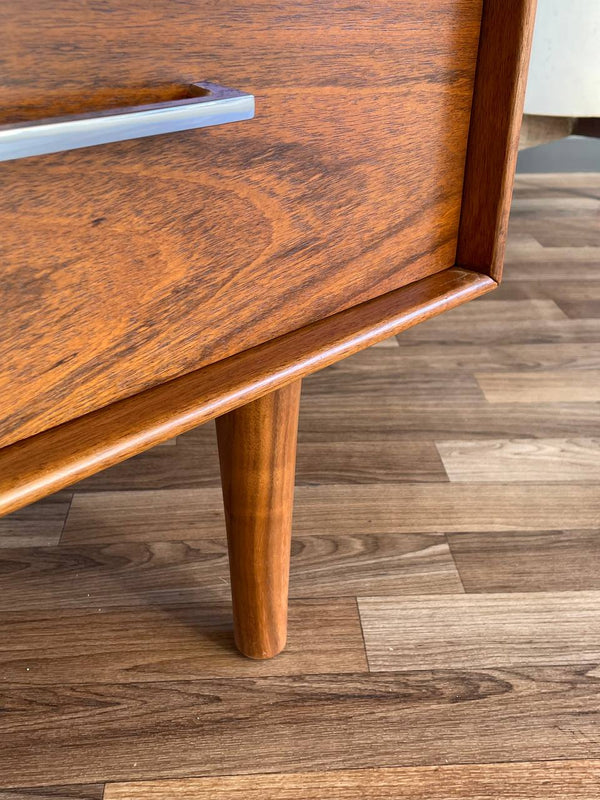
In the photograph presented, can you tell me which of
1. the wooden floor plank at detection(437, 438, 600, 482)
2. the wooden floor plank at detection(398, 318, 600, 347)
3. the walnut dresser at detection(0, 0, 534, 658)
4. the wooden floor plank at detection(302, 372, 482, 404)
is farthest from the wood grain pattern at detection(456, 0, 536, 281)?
the wooden floor plank at detection(398, 318, 600, 347)

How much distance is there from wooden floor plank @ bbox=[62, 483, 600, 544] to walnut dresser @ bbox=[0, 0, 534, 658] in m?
0.37

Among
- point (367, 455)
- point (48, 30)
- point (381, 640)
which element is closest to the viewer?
point (48, 30)

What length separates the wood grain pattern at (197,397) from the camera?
29cm

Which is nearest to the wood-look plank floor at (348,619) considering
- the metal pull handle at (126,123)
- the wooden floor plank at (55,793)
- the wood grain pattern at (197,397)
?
the wooden floor plank at (55,793)

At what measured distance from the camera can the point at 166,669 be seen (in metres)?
0.61

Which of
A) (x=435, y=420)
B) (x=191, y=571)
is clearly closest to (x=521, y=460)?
(x=435, y=420)

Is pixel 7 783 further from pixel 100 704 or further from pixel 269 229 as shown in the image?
pixel 269 229

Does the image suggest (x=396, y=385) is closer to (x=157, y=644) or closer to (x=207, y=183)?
(x=157, y=644)

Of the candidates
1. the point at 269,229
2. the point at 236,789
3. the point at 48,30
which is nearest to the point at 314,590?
the point at 236,789

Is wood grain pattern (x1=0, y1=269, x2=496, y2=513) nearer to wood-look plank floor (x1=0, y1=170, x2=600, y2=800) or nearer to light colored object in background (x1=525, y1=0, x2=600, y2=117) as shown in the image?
wood-look plank floor (x1=0, y1=170, x2=600, y2=800)

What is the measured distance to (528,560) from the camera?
2.39ft

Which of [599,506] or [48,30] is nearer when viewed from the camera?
[48,30]

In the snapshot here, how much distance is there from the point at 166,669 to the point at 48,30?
0.48m

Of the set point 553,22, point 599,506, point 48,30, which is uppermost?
point 48,30
